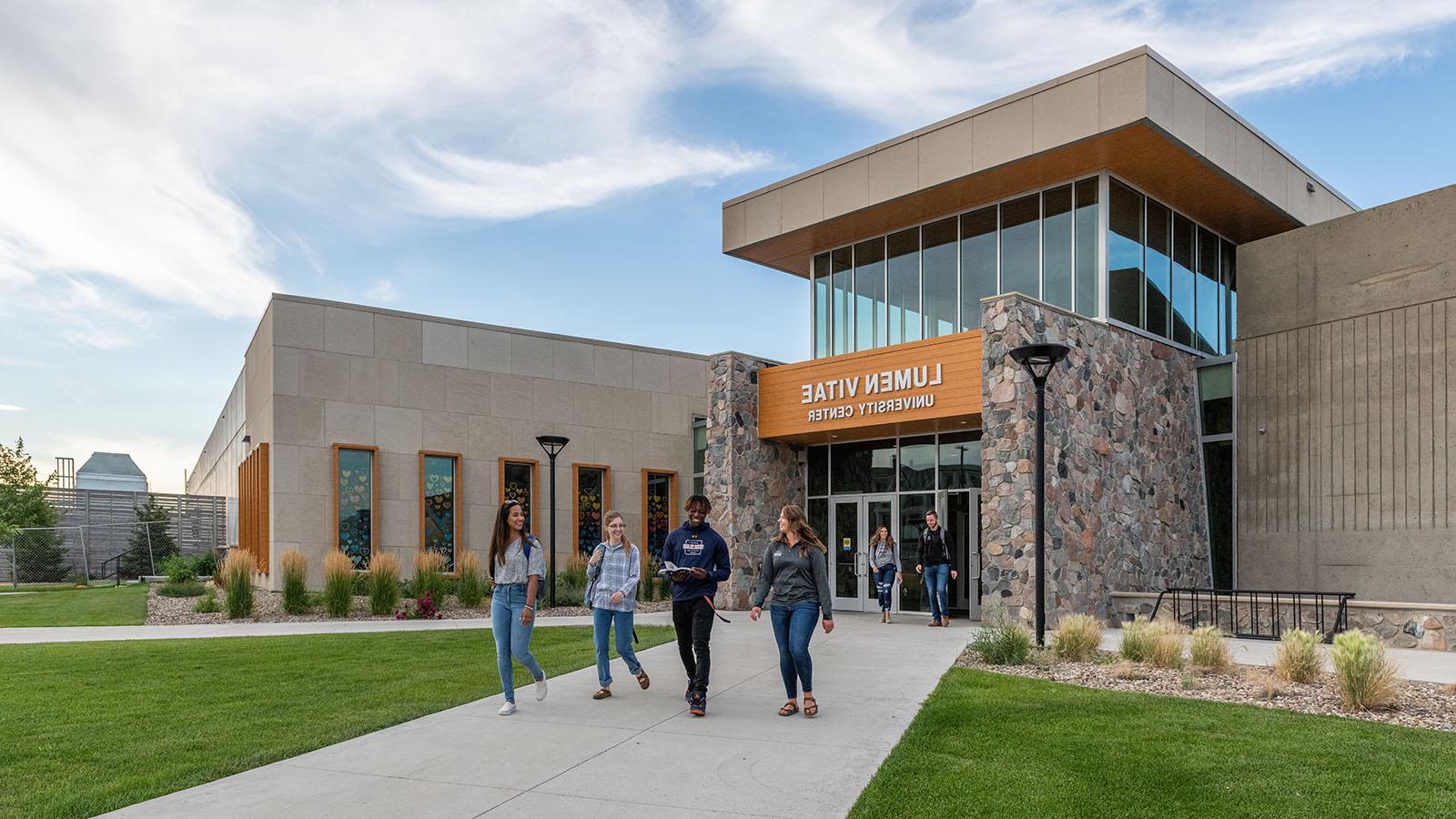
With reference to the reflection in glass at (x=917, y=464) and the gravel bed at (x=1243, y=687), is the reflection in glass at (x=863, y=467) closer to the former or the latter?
the reflection in glass at (x=917, y=464)

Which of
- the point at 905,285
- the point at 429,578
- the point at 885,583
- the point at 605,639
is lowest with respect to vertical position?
the point at 429,578

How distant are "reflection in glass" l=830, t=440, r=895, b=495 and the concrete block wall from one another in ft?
31.2

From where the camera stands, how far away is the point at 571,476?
29.0 metres

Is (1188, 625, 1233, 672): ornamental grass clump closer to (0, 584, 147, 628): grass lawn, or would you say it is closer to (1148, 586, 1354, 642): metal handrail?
(1148, 586, 1354, 642): metal handrail

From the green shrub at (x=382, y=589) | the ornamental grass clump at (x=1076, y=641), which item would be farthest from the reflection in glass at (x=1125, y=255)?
the green shrub at (x=382, y=589)

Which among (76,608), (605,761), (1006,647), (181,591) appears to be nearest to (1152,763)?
(605,761)

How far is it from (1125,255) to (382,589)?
15.2 m

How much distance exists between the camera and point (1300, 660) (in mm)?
10219

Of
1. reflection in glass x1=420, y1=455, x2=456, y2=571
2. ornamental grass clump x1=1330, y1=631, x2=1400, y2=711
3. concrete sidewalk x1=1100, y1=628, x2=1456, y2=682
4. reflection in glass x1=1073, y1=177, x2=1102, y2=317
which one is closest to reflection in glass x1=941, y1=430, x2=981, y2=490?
reflection in glass x1=1073, y1=177, x2=1102, y2=317

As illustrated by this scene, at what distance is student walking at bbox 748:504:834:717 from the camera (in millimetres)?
8750

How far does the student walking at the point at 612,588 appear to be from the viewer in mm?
9773

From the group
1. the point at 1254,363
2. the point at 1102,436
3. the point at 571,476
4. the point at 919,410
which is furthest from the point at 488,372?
the point at 1254,363

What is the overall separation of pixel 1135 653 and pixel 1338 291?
1051cm

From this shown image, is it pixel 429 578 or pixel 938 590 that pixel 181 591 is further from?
pixel 938 590
